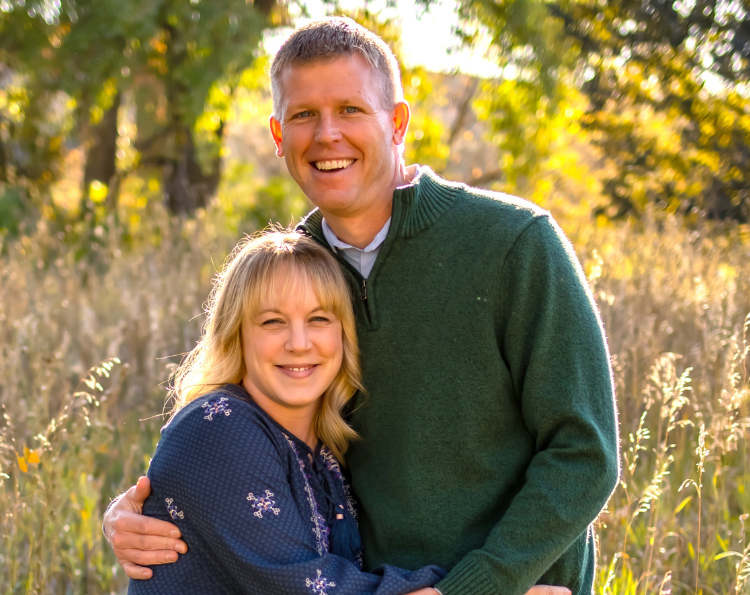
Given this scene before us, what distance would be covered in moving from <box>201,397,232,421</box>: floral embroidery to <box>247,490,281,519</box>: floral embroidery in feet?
0.75

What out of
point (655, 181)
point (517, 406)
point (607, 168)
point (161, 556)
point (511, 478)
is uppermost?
point (607, 168)

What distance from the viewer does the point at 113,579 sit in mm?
2930

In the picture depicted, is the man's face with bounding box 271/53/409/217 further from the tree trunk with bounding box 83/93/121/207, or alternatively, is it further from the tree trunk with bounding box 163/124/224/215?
the tree trunk with bounding box 83/93/121/207

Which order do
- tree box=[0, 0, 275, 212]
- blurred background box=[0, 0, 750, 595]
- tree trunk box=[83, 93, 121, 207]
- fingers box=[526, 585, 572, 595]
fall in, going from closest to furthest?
fingers box=[526, 585, 572, 595] → blurred background box=[0, 0, 750, 595] → tree box=[0, 0, 275, 212] → tree trunk box=[83, 93, 121, 207]

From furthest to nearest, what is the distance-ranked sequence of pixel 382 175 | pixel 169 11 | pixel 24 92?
pixel 24 92, pixel 169 11, pixel 382 175

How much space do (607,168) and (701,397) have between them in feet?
21.2

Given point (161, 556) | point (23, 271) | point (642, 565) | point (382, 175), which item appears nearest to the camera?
point (161, 556)

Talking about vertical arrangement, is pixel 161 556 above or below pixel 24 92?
below

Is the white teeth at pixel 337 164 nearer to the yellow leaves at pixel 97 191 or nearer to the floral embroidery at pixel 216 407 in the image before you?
the floral embroidery at pixel 216 407

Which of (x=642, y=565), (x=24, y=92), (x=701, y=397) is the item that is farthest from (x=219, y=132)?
(x=642, y=565)

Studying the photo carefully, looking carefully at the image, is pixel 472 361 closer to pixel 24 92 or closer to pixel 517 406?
pixel 517 406

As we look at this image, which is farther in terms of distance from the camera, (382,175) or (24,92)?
(24,92)

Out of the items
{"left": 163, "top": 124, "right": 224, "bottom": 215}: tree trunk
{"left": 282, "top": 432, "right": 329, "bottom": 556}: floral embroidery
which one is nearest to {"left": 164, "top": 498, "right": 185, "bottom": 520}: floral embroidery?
{"left": 282, "top": 432, "right": 329, "bottom": 556}: floral embroidery

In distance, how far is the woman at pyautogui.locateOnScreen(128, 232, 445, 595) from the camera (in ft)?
5.99
